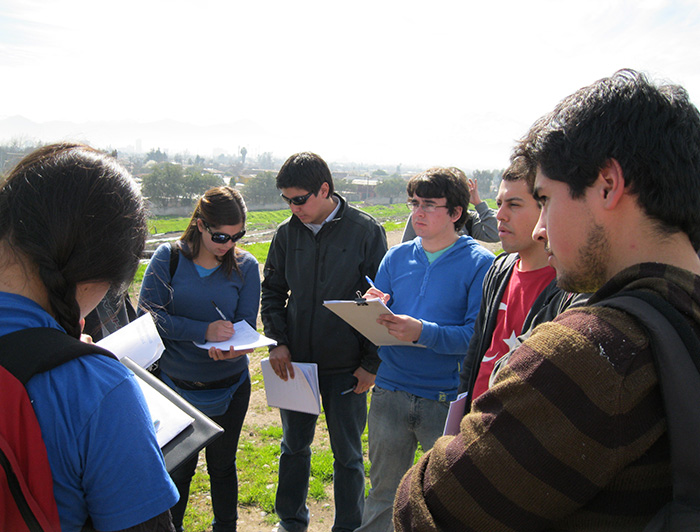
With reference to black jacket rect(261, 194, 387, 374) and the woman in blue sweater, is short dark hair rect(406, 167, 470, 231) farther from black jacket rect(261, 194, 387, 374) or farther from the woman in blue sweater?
the woman in blue sweater

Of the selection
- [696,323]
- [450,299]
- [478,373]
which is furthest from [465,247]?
[696,323]

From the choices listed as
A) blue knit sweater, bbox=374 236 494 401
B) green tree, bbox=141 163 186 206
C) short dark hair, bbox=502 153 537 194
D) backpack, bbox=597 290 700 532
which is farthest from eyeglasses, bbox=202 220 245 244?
green tree, bbox=141 163 186 206

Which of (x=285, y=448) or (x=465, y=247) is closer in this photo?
(x=465, y=247)

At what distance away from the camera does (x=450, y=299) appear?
3.08 metres

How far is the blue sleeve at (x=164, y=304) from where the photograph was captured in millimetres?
3371

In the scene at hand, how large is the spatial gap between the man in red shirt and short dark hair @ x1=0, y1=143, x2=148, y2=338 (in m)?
1.72

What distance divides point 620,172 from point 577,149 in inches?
4.2

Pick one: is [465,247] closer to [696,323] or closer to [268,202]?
[696,323]

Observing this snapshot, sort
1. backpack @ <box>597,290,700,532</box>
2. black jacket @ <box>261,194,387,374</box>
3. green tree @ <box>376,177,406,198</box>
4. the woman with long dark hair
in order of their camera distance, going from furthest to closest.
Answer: green tree @ <box>376,177,406,198</box>, black jacket @ <box>261,194,387,374</box>, the woman with long dark hair, backpack @ <box>597,290,700,532</box>

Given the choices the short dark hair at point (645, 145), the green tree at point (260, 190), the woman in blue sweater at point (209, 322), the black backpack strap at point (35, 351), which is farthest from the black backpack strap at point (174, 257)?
the green tree at point (260, 190)

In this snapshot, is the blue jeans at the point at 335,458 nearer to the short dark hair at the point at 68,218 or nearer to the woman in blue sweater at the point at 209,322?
the woman in blue sweater at the point at 209,322

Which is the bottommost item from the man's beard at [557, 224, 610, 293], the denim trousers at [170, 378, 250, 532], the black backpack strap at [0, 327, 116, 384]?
the denim trousers at [170, 378, 250, 532]

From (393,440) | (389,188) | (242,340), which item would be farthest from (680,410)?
(389,188)

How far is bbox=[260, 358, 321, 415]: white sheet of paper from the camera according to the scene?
3514mm
